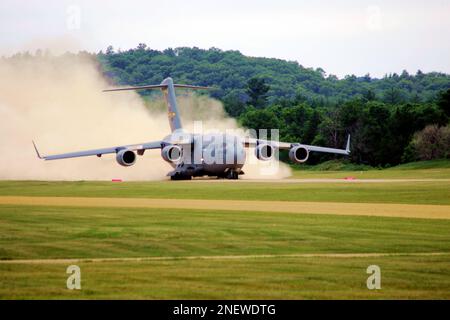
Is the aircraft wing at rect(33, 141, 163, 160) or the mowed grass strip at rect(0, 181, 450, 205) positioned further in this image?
the aircraft wing at rect(33, 141, 163, 160)

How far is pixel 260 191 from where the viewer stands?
159 feet

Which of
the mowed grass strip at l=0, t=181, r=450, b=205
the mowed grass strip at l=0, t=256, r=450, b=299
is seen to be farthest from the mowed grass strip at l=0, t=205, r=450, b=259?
the mowed grass strip at l=0, t=181, r=450, b=205

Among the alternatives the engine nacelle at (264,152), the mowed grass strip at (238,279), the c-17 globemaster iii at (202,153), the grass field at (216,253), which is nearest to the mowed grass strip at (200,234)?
the grass field at (216,253)

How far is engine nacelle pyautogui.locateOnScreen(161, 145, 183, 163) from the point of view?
63.6 meters

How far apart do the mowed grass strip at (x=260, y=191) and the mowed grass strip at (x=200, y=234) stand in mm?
9537

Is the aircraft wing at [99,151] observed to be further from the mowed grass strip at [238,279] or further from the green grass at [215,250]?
the mowed grass strip at [238,279]

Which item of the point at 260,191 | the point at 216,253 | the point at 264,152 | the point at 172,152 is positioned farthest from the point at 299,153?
the point at 216,253

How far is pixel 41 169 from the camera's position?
69188mm

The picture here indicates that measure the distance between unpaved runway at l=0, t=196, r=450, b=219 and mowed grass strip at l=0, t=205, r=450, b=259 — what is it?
7.08 feet

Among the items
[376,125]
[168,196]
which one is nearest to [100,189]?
[168,196]

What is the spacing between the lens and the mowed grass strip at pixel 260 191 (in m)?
43.7

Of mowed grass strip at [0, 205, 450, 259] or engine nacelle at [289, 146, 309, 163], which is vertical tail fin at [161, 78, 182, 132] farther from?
mowed grass strip at [0, 205, 450, 259]

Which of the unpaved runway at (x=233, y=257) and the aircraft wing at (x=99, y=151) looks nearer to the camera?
the unpaved runway at (x=233, y=257)

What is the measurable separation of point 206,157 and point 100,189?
12.5 meters
